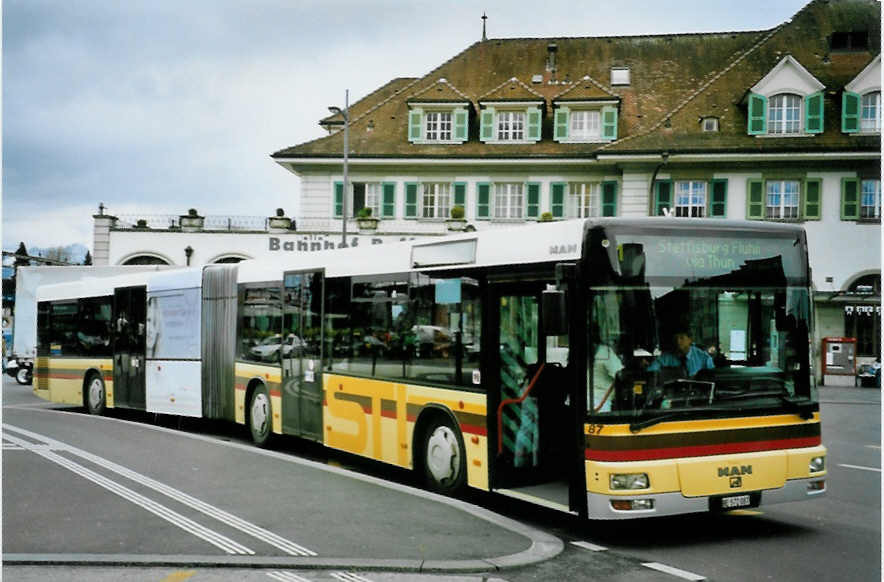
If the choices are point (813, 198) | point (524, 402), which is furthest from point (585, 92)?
point (524, 402)

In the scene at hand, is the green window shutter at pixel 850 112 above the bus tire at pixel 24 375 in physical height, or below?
above

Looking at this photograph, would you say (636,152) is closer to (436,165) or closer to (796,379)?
(436,165)

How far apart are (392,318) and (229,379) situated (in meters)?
5.78

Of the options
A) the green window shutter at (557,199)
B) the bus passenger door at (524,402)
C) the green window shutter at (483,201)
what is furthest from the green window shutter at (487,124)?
the bus passenger door at (524,402)

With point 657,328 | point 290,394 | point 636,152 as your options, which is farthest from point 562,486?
point 636,152

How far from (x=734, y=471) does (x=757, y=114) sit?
34404mm

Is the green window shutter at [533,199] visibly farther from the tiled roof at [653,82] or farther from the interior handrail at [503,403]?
the interior handrail at [503,403]

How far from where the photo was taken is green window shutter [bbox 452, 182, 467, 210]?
141 ft

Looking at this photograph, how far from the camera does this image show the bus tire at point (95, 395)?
2044cm

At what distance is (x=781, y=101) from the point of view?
1578 inches

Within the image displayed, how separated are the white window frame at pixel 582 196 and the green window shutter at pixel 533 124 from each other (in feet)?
8.79

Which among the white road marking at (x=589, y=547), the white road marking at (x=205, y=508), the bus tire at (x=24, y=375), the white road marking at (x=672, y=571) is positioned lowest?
the bus tire at (x=24, y=375)

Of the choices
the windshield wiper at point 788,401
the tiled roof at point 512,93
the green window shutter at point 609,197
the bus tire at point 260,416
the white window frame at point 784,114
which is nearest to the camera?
the windshield wiper at point 788,401

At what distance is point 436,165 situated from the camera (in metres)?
43.3
